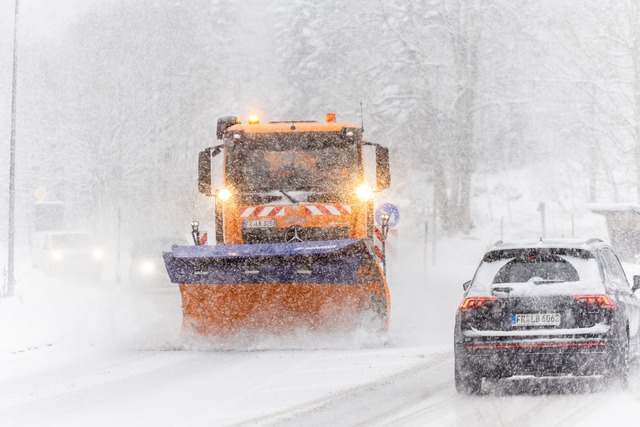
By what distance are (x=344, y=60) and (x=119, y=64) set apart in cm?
1305

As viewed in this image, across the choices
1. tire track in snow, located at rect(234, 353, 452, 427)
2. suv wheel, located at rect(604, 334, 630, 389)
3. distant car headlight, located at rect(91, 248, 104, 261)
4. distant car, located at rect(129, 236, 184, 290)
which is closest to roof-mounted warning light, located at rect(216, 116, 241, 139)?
tire track in snow, located at rect(234, 353, 452, 427)

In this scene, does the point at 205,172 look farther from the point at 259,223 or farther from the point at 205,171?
the point at 259,223

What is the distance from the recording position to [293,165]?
14.9 m

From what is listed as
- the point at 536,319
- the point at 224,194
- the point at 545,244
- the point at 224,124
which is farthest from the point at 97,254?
the point at 536,319

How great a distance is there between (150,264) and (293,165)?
9680mm

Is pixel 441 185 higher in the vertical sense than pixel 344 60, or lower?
lower

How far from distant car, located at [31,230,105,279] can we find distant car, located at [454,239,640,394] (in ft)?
82.5

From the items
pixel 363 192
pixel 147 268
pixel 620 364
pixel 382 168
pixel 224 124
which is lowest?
pixel 620 364

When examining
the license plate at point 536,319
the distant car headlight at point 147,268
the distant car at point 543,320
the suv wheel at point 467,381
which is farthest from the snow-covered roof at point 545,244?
the distant car headlight at point 147,268

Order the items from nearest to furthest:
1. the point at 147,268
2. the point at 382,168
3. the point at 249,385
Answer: the point at 249,385 < the point at 382,168 < the point at 147,268

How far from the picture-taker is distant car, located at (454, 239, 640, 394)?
32.8ft

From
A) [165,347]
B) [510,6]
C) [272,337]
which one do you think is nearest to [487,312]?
[272,337]

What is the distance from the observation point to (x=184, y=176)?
60.8 m

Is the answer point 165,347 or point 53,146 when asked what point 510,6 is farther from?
point 165,347
